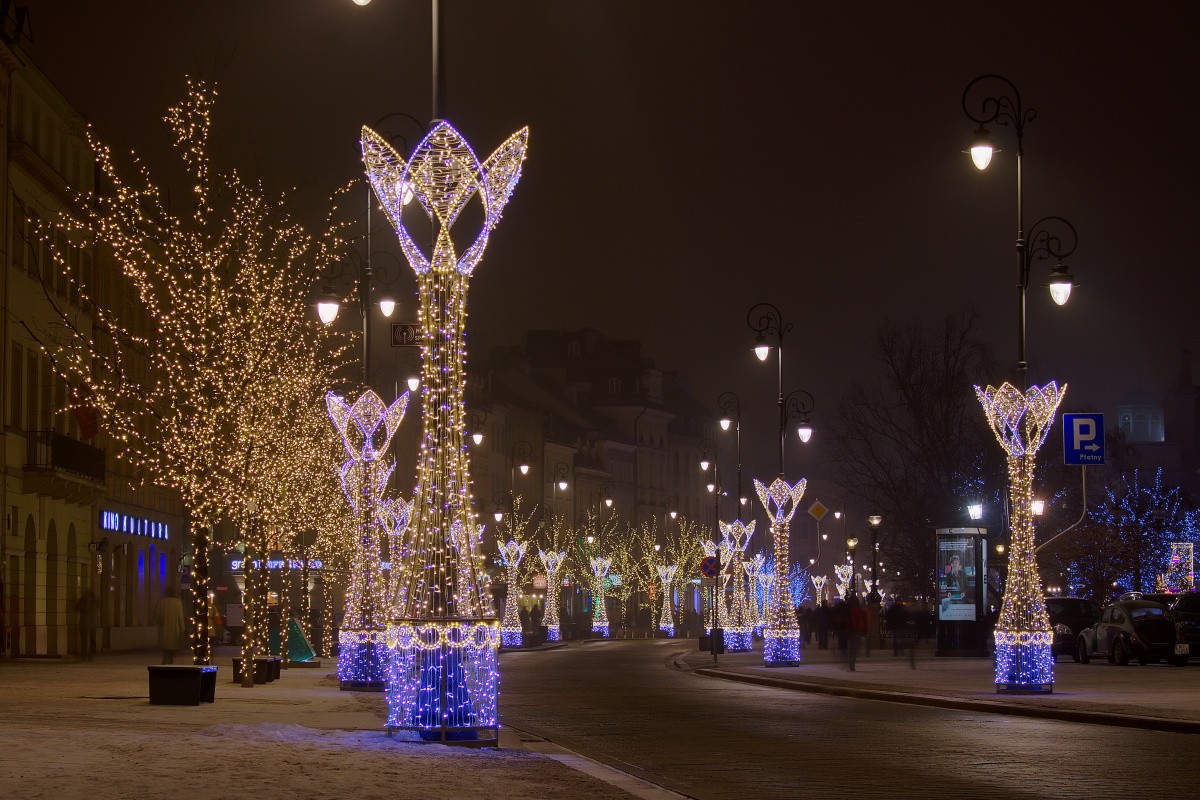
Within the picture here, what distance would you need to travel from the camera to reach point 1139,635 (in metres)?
38.1

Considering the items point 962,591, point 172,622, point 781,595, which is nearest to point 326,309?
point 172,622

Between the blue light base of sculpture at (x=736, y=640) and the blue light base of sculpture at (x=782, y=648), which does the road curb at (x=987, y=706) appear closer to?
the blue light base of sculpture at (x=782, y=648)

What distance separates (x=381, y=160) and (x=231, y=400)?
8.01 m

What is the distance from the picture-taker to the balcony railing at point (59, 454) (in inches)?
1686

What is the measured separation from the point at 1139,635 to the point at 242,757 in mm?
28442

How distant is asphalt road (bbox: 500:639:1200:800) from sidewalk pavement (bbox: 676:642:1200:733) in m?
0.50

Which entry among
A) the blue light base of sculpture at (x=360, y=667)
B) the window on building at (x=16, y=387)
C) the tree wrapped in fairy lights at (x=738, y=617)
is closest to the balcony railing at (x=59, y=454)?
the window on building at (x=16, y=387)

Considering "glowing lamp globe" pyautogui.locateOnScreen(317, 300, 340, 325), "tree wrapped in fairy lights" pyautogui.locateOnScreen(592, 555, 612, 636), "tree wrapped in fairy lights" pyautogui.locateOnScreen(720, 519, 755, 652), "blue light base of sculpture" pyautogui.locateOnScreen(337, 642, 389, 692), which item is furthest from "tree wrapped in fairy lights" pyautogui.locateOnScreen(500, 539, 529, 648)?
"glowing lamp globe" pyautogui.locateOnScreen(317, 300, 340, 325)

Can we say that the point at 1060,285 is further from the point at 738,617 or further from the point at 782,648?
the point at 738,617

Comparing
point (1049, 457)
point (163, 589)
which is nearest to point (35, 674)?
point (163, 589)

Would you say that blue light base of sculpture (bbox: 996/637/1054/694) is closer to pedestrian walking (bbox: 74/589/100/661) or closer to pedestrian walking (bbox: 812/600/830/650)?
pedestrian walking (bbox: 74/589/100/661)

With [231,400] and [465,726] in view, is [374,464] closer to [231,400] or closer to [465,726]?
[231,400]

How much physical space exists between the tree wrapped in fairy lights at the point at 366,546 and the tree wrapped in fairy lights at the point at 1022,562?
9.80m

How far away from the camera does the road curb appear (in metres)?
19.4
